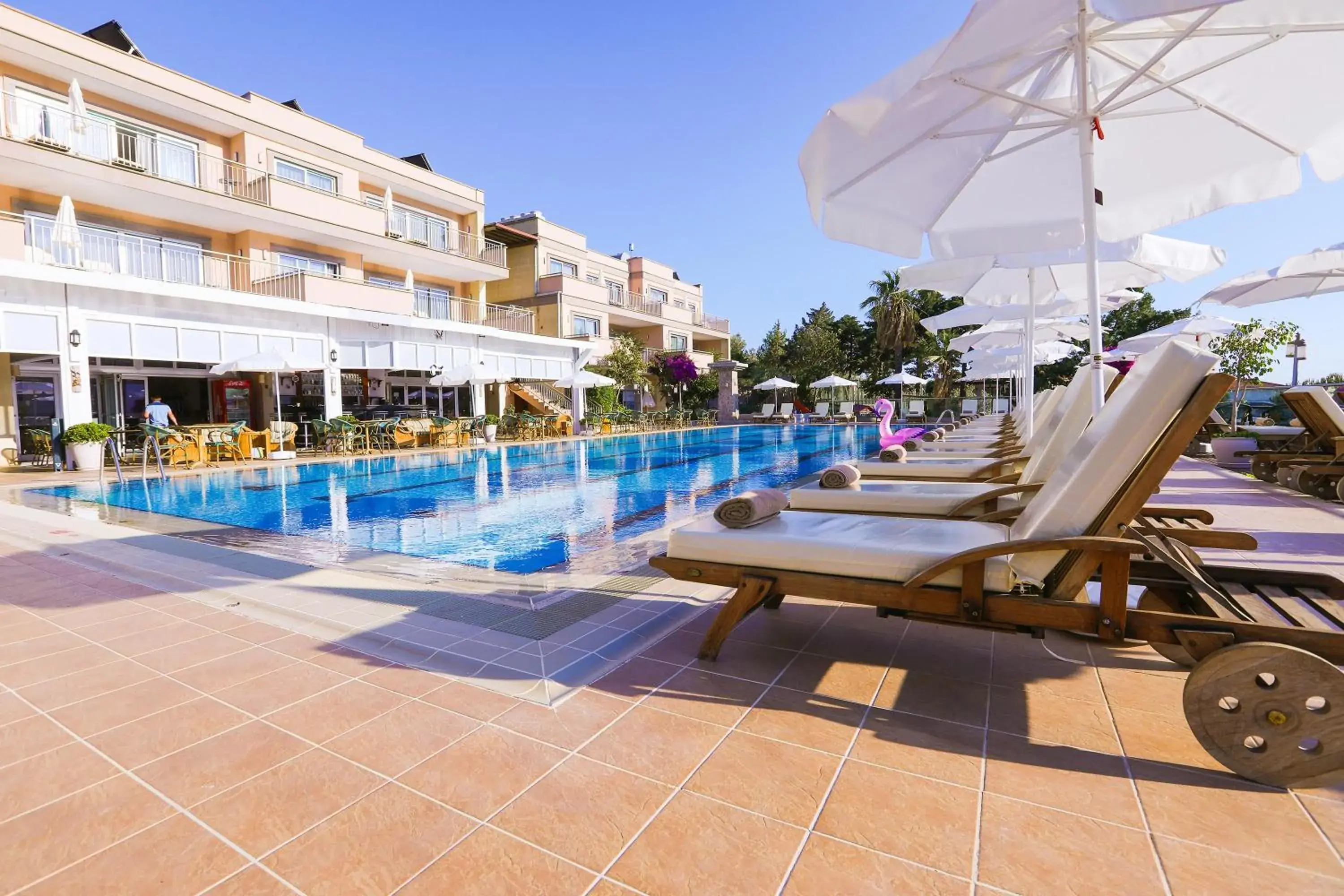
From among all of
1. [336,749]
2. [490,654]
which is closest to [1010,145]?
[490,654]

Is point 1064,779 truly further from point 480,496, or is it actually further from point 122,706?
point 480,496

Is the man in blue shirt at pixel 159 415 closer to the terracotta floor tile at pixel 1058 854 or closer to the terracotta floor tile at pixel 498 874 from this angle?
the terracotta floor tile at pixel 498 874

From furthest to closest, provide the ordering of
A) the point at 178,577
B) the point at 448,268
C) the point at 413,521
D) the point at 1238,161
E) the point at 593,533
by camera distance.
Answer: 1. the point at 448,268
2. the point at 413,521
3. the point at 593,533
4. the point at 178,577
5. the point at 1238,161

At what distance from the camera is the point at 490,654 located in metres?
3.10

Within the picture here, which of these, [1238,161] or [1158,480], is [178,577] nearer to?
[1158,480]

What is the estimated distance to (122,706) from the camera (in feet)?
8.51

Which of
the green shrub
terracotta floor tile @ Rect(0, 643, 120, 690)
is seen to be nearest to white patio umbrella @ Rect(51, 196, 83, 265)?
the green shrub

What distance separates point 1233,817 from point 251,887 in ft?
8.72

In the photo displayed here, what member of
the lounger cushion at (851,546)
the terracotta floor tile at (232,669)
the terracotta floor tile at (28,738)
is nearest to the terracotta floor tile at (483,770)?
the lounger cushion at (851,546)

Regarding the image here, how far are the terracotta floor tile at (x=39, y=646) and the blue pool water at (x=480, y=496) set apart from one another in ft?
8.41

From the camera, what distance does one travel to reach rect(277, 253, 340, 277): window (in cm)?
1738

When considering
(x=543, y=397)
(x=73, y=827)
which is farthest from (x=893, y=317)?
(x=73, y=827)

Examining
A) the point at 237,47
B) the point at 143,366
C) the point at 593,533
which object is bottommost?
the point at 593,533

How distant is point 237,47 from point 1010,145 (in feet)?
60.7
